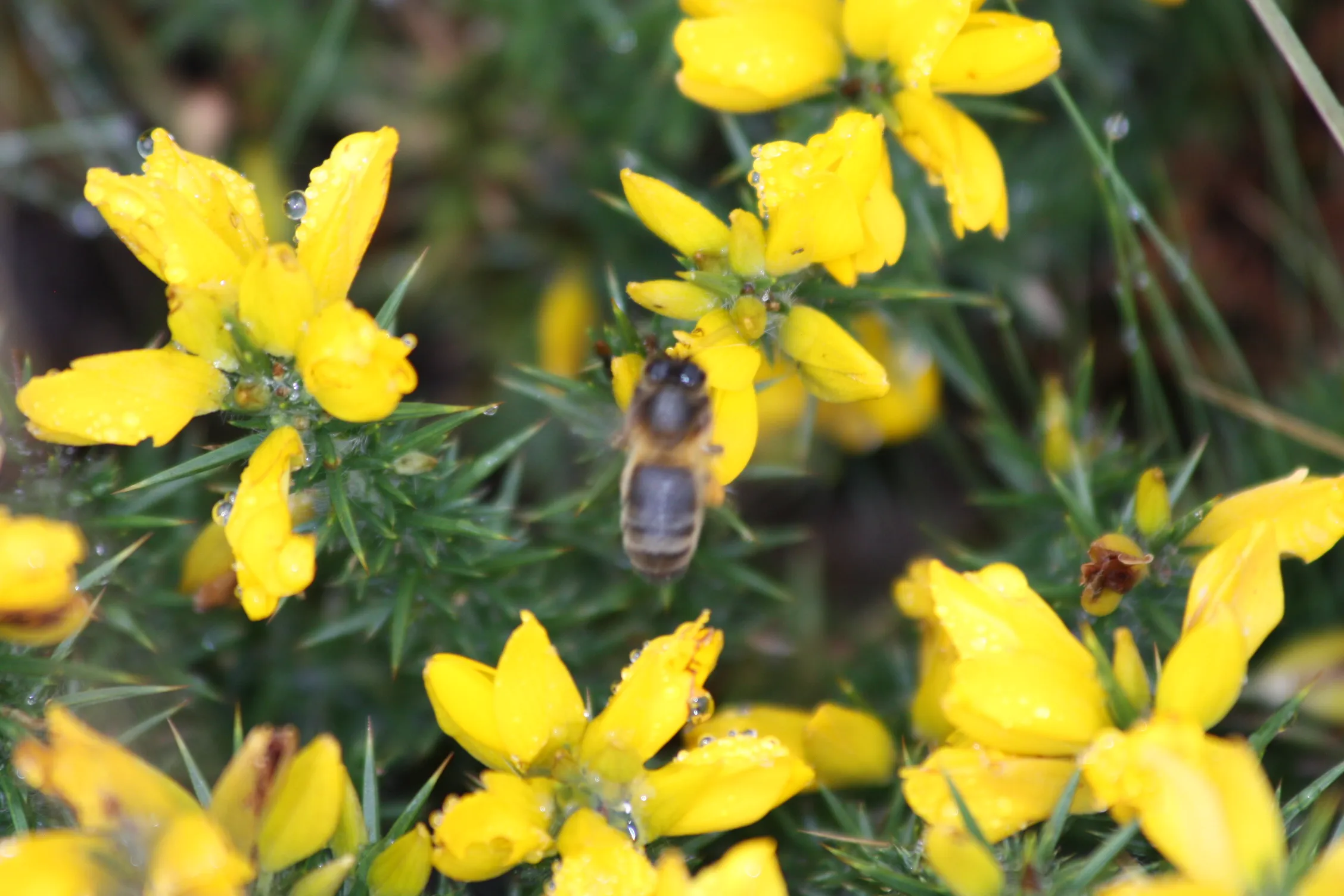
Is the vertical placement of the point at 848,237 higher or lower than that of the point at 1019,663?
higher

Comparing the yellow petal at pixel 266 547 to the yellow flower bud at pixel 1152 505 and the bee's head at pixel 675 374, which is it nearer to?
the bee's head at pixel 675 374

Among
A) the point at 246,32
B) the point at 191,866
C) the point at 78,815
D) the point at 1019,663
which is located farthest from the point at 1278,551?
the point at 246,32

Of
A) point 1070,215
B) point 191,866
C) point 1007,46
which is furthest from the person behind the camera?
point 1070,215

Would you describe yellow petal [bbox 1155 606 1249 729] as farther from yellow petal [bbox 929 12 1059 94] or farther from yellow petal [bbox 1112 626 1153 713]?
yellow petal [bbox 929 12 1059 94]

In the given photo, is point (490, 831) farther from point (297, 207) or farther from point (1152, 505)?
point (1152, 505)

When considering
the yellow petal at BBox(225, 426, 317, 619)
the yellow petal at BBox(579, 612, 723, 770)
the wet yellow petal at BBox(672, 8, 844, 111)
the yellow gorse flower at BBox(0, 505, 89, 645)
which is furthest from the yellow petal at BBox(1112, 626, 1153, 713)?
the yellow gorse flower at BBox(0, 505, 89, 645)

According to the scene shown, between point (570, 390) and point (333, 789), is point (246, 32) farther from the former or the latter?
point (333, 789)

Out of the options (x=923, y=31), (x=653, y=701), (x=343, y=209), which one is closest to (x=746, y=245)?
(x=923, y=31)
